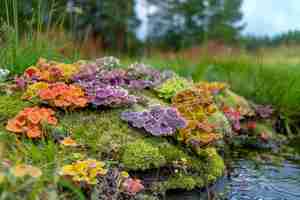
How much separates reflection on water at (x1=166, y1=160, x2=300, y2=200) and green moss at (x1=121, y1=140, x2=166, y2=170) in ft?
1.02

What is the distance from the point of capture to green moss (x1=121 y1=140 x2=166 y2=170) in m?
3.29

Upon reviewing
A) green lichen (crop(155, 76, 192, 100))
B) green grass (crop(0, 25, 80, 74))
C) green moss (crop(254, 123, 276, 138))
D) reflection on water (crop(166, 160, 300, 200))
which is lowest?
reflection on water (crop(166, 160, 300, 200))

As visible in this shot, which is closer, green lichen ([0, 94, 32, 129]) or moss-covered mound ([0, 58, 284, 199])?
moss-covered mound ([0, 58, 284, 199])

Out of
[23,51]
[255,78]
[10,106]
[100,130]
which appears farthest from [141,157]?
[255,78]

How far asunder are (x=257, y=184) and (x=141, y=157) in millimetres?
1356

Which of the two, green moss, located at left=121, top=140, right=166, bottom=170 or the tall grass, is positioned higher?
the tall grass

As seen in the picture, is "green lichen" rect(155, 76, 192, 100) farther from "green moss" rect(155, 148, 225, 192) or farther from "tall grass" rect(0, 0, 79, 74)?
"tall grass" rect(0, 0, 79, 74)

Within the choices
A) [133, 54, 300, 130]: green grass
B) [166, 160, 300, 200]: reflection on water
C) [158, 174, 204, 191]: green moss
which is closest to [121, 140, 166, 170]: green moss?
[158, 174, 204, 191]: green moss

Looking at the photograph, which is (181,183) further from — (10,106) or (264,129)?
(264,129)

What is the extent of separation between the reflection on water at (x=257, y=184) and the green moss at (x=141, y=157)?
312 millimetres

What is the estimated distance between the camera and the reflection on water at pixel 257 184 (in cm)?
367

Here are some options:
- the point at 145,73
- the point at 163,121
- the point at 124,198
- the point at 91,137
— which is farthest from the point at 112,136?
the point at 145,73

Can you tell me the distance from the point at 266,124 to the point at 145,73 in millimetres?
2640

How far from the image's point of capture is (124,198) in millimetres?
2934
